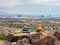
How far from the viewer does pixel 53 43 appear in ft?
37.0

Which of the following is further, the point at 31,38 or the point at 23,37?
the point at 23,37

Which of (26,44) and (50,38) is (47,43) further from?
(26,44)

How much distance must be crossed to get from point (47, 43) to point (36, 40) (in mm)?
626

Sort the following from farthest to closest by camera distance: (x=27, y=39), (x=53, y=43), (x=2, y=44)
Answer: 1. (x=2, y=44)
2. (x=27, y=39)
3. (x=53, y=43)

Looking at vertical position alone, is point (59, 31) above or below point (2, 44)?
above

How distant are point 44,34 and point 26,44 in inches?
44.9

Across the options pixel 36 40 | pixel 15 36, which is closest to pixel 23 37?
pixel 15 36

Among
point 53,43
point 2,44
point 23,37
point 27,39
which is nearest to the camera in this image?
point 53,43

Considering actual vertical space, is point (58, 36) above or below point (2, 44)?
above

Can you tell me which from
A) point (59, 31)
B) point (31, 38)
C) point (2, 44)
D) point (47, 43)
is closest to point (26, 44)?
point (31, 38)

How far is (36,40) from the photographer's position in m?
11.6

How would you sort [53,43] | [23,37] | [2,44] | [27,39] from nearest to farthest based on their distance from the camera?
[53,43] < [27,39] < [23,37] < [2,44]

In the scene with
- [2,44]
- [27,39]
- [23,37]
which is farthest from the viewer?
[2,44]

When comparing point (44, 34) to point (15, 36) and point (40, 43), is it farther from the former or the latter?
point (15, 36)
